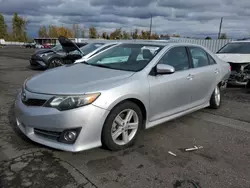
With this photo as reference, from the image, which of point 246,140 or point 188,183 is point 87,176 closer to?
point 188,183

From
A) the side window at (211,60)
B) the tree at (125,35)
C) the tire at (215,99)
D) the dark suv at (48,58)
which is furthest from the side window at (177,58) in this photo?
the tree at (125,35)

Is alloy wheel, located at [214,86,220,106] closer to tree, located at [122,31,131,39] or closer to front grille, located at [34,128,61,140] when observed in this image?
front grille, located at [34,128,61,140]

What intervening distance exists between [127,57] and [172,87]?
3.19ft

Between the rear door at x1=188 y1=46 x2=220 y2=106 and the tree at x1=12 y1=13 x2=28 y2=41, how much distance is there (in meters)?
97.3

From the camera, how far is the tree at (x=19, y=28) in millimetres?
86912

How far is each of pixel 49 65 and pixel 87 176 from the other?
918cm

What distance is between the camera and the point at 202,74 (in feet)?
13.7

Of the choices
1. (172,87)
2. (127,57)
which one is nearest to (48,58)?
(127,57)

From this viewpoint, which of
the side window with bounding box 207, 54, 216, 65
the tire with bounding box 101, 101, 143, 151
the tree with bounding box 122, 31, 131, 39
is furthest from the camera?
the tree with bounding box 122, 31, 131, 39

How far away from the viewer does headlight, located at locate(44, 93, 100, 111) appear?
2.54m

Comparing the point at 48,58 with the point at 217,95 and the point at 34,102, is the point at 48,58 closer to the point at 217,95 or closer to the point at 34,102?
the point at 217,95

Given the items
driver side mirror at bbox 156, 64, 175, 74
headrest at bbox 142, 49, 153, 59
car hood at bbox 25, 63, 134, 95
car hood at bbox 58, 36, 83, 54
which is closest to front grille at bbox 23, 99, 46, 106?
car hood at bbox 25, 63, 134, 95

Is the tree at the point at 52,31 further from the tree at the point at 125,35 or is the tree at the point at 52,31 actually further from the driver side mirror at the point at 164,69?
the driver side mirror at the point at 164,69

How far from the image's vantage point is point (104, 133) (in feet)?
8.98
